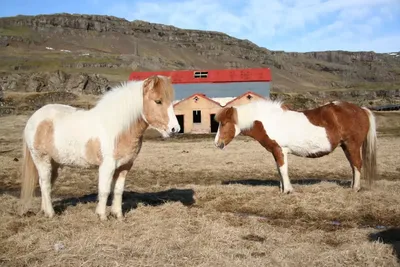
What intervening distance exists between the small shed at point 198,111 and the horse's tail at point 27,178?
1200 inches

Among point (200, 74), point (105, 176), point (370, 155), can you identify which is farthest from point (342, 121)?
point (200, 74)

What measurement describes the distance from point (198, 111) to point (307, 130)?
1144 inches

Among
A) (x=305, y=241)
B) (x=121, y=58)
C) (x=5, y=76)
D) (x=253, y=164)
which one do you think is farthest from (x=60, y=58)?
(x=305, y=241)

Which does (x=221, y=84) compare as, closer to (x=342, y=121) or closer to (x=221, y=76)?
(x=221, y=76)

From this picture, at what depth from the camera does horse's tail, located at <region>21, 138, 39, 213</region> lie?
272 inches

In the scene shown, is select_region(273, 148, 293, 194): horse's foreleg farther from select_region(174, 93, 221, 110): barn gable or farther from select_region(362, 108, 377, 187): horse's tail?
select_region(174, 93, 221, 110): barn gable

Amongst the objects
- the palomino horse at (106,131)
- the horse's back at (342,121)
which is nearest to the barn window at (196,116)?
the horse's back at (342,121)

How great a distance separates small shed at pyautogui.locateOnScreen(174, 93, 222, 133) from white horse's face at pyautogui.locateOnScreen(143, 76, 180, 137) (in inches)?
1230

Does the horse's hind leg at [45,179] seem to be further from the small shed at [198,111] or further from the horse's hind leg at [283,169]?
the small shed at [198,111]

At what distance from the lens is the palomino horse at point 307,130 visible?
8914 millimetres

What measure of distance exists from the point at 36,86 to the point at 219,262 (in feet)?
278

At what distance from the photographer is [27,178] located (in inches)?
277

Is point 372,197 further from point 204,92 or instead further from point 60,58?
point 60,58

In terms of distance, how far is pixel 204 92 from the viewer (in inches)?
1672
